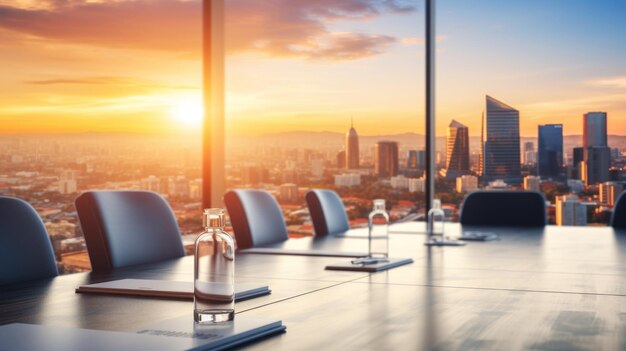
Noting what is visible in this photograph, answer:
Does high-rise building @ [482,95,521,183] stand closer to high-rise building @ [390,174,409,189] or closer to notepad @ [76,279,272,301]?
high-rise building @ [390,174,409,189]

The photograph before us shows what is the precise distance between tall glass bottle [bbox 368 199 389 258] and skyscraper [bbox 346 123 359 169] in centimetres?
416

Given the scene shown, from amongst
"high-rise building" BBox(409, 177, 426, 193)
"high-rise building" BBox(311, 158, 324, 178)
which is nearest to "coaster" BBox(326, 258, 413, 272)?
"high-rise building" BBox(311, 158, 324, 178)

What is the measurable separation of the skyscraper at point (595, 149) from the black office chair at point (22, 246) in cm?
535

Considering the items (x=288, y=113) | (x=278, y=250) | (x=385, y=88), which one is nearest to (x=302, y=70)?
(x=288, y=113)

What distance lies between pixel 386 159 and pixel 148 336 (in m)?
6.05

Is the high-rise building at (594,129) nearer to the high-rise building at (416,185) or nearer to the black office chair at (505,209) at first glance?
the high-rise building at (416,185)

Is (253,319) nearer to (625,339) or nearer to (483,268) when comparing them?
(625,339)

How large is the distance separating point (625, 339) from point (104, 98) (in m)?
3.85

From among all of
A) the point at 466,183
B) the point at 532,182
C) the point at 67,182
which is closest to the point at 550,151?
the point at 532,182

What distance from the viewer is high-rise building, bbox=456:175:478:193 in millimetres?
7031

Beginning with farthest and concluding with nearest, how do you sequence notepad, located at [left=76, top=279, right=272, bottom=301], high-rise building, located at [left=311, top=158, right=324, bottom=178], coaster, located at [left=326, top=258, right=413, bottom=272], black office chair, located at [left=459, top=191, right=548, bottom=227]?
high-rise building, located at [left=311, top=158, right=324, bottom=178] < black office chair, located at [left=459, top=191, right=548, bottom=227] < coaster, located at [left=326, top=258, right=413, bottom=272] < notepad, located at [left=76, top=279, right=272, bottom=301]

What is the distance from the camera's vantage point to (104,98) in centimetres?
468

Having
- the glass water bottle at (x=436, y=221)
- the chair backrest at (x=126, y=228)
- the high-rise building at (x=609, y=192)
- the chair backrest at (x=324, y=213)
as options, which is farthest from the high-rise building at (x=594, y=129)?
the chair backrest at (x=126, y=228)

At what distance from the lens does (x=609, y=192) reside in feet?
21.6
